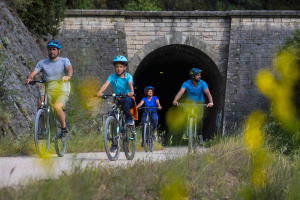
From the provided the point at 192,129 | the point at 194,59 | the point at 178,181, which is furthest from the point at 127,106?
the point at 194,59

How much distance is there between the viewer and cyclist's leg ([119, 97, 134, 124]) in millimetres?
6262

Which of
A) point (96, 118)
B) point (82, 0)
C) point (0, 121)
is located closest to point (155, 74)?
point (82, 0)

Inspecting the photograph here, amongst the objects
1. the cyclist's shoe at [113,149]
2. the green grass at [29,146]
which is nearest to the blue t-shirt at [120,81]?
the cyclist's shoe at [113,149]

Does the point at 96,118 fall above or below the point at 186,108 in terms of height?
below

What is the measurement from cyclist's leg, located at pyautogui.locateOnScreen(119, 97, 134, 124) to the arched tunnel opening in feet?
41.7

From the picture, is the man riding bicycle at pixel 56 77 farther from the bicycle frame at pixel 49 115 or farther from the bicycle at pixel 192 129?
the bicycle at pixel 192 129

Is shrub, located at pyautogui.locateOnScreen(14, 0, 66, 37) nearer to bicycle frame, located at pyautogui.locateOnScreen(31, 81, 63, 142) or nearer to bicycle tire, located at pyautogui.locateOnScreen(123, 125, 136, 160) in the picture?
bicycle frame, located at pyautogui.locateOnScreen(31, 81, 63, 142)

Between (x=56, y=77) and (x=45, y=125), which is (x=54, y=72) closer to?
(x=56, y=77)

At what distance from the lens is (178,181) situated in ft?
13.9

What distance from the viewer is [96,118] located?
57.5 feet

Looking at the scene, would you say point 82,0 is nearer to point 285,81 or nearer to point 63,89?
point 285,81

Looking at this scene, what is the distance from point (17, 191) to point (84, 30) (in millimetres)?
15501

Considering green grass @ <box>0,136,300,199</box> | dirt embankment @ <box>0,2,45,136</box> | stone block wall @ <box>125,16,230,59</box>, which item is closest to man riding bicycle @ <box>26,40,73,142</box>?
green grass @ <box>0,136,300,199</box>

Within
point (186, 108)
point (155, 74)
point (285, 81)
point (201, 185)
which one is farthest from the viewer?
point (155, 74)
